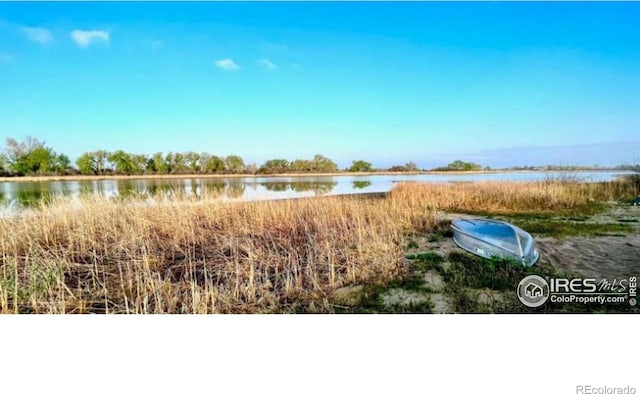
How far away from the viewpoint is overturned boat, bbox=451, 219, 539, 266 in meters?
2.43

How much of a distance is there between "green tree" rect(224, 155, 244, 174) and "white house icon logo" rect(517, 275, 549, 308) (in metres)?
4.03

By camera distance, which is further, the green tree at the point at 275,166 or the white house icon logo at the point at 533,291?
the green tree at the point at 275,166

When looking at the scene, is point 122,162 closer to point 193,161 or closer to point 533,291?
Result: point 193,161

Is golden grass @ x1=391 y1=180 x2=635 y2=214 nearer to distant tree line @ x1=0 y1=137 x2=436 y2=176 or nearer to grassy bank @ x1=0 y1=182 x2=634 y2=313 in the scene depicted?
grassy bank @ x1=0 y1=182 x2=634 y2=313

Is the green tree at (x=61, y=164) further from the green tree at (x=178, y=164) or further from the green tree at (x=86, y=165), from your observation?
the green tree at (x=178, y=164)

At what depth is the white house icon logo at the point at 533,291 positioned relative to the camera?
198 centimetres

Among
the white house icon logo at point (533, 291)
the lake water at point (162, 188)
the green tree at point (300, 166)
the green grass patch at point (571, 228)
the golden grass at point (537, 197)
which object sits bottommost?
the white house icon logo at point (533, 291)

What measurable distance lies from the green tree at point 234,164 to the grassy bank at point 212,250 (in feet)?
2.03

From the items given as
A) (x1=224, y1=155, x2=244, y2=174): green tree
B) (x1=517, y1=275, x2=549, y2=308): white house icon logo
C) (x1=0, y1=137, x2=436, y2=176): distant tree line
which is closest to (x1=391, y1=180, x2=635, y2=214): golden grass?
(x1=0, y1=137, x2=436, y2=176): distant tree line

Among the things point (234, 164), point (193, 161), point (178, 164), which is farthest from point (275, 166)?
point (178, 164)

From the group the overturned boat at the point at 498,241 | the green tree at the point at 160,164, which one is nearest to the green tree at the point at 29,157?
the green tree at the point at 160,164
